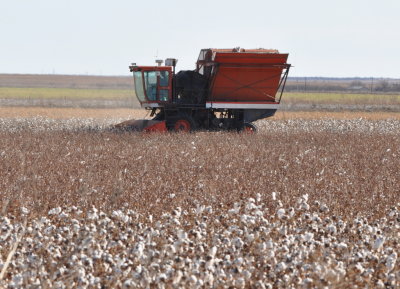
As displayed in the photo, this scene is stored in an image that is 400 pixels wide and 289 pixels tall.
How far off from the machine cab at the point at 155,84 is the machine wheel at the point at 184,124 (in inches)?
26.0

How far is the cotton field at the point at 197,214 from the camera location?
527 cm

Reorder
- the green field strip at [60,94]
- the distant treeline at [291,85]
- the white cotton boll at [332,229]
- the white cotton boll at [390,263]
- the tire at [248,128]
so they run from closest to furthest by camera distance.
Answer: the white cotton boll at [390,263] < the white cotton boll at [332,229] < the tire at [248,128] < the green field strip at [60,94] < the distant treeline at [291,85]

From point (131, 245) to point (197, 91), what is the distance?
15.3 m

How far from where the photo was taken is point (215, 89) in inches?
824

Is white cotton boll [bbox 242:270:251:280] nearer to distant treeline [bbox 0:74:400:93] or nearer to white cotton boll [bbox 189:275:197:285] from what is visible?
white cotton boll [bbox 189:275:197:285]

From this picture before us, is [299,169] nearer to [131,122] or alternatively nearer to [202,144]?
[202,144]

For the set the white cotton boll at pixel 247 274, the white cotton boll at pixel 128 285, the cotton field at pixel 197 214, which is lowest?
the cotton field at pixel 197 214

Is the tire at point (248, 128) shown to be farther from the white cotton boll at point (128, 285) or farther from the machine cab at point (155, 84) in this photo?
the white cotton boll at point (128, 285)

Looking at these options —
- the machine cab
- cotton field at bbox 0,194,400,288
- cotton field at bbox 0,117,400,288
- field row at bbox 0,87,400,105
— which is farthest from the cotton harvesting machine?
field row at bbox 0,87,400,105

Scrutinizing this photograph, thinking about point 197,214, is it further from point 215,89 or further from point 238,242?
point 215,89

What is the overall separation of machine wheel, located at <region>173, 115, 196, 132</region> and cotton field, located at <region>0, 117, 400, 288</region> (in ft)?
13.6

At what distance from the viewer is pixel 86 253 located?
567 cm

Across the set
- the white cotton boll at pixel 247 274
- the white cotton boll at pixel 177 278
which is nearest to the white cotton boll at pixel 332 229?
the white cotton boll at pixel 247 274

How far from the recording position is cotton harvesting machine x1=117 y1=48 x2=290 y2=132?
20672 millimetres
